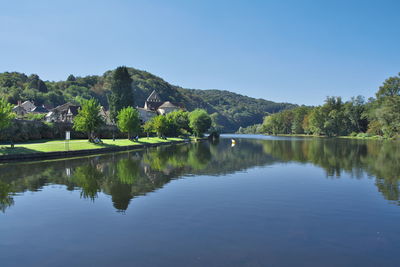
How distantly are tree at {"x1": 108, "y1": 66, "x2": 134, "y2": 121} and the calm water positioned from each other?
79.6 m

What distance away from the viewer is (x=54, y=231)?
11.9m

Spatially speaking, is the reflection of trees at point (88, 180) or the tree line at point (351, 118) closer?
the reflection of trees at point (88, 180)

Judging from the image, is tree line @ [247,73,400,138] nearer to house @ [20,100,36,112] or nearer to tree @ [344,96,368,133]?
tree @ [344,96,368,133]

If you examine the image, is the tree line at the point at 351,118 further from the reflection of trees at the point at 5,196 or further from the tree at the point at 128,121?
the reflection of trees at the point at 5,196

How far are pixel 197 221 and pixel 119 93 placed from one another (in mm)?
94645

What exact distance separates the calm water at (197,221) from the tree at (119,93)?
79609 mm

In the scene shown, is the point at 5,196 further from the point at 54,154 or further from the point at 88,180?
the point at 54,154

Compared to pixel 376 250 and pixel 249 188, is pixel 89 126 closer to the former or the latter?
pixel 249 188

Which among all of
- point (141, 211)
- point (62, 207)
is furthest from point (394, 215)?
point (62, 207)

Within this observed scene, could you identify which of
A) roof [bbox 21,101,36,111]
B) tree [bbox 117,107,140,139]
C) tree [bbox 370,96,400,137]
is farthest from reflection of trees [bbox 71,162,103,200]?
roof [bbox 21,101,36,111]

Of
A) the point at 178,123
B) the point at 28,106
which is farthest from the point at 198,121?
the point at 28,106

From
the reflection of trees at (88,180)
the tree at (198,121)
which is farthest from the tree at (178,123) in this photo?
the reflection of trees at (88,180)

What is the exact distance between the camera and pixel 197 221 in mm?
13141

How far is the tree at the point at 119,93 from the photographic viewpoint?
101375mm
